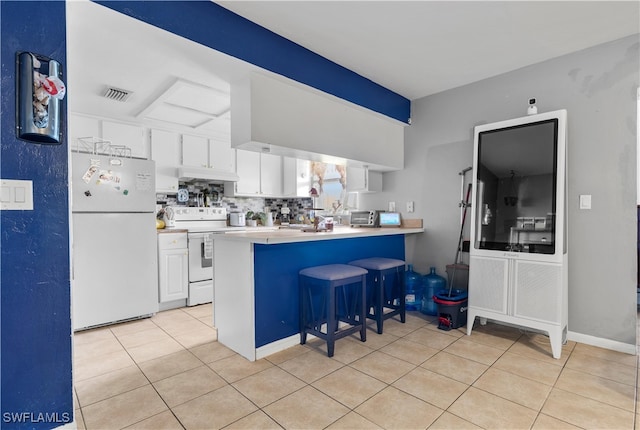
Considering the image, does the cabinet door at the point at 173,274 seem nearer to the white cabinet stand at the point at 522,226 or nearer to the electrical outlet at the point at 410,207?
the electrical outlet at the point at 410,207

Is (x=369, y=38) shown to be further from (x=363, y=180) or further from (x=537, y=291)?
(x=537, y=291)

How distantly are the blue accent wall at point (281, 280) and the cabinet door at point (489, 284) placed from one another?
1297mm

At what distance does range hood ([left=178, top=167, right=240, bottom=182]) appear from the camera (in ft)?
14.9

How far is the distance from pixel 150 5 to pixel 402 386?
2839 mm

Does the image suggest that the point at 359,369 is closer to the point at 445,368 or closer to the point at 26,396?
the point at 445,368

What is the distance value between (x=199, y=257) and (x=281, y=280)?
73.1 inches


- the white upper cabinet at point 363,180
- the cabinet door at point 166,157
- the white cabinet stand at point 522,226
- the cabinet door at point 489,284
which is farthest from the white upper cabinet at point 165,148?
the cabinet door at point 489,284

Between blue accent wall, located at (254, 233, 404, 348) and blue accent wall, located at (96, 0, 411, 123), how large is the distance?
4.81 feet

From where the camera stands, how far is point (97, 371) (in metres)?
2.32

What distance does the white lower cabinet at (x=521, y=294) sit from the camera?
2.54 m

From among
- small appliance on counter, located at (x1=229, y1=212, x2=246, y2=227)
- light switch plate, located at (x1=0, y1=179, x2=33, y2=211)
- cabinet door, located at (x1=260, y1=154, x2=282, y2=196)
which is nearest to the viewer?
light switch plate, located at (x1=0, y1=179, x2=33, y2=211)

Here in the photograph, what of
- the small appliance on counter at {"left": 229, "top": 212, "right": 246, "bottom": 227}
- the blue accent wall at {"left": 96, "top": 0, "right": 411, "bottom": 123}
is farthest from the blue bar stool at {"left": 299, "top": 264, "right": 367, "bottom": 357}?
the small appliance on counter at {"left": 229, "top": 212, "right": 246, "bottom": 227}

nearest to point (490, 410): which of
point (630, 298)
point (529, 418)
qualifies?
point (529, 418)

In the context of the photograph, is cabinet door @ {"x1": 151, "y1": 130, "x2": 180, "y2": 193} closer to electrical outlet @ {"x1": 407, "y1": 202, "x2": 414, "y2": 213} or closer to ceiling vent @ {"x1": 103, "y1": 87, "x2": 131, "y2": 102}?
ceiling vent @ {"x1": 103, "y1": 87, "x2": 131, "y2": 102}
